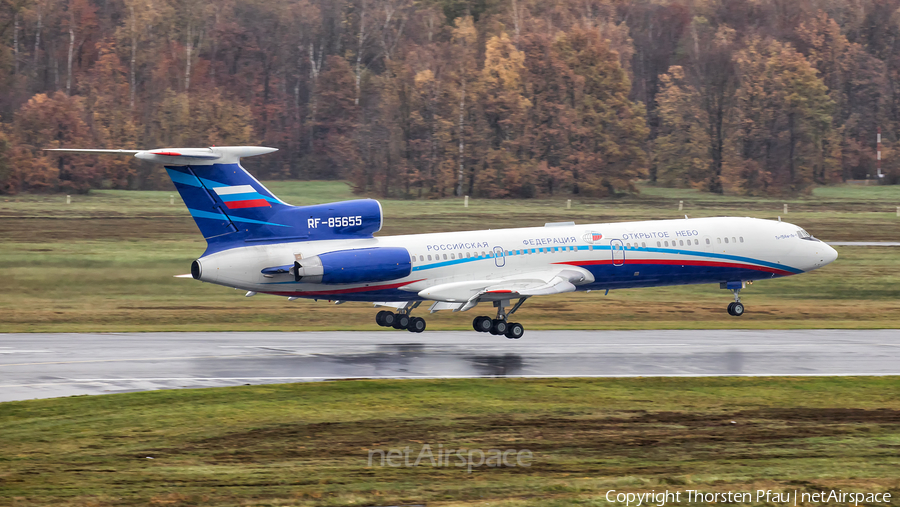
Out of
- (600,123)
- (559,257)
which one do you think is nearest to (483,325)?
(559,257)

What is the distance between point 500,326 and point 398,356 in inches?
256

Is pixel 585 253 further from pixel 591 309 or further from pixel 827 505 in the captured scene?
pixel 827 505

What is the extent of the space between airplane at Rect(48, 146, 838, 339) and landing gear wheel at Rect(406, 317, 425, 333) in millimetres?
36

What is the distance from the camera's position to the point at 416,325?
126 ft

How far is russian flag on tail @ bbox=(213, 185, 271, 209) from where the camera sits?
110 ft

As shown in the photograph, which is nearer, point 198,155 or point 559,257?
point 198,155

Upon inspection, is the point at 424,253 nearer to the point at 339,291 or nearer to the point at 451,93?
the point at 339,291

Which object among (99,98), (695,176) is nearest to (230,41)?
(99,98)

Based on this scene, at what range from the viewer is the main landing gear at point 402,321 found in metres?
38.5

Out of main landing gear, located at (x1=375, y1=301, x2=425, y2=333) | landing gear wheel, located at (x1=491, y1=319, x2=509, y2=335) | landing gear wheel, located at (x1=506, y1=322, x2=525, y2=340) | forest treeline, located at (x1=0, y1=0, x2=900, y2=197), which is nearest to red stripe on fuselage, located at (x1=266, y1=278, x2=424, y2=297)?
main landing gear, located at (x1=375, y1=301, x2=425, y2=333)

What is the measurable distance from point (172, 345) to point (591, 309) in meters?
21.4

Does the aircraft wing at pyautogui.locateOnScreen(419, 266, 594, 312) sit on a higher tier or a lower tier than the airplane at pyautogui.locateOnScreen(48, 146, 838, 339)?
lower

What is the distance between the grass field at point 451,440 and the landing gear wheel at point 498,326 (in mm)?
10032

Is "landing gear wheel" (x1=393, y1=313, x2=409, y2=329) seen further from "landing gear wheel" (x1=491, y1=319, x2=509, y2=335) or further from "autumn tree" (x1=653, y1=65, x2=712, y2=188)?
"autumn tree" (x1=653, y1=65, x2=712, y2=188)
